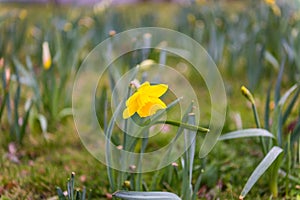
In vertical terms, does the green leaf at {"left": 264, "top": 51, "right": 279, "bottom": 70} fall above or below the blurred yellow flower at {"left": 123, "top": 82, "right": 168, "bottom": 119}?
above

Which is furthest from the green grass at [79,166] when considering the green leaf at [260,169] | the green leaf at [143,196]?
the green leaf at [143,196]

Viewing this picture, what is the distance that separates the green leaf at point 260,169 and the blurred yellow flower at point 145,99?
35 cm

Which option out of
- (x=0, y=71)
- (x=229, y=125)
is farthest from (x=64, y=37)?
(x=229, y=125)

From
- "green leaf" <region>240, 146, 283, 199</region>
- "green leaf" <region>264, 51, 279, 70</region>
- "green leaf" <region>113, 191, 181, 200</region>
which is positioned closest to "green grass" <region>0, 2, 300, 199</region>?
"green leaf" <region>240, 146, 283, 199</region>

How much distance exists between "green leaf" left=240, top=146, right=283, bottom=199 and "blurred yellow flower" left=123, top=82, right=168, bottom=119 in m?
0.35

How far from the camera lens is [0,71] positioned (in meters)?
1.85

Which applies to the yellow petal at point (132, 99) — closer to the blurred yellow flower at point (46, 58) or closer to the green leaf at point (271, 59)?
the blurred yellow flower at point (46, 58)

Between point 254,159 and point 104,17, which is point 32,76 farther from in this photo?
point 104,17

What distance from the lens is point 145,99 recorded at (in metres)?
1.15

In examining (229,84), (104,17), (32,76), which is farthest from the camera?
(104,17)

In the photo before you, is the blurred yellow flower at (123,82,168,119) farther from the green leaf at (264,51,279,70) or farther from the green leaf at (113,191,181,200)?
the green leaf at (264,51,279,70)

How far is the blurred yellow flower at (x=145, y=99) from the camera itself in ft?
3.76

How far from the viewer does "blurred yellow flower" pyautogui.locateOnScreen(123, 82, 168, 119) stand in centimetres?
115

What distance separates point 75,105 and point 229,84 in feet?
3.02
